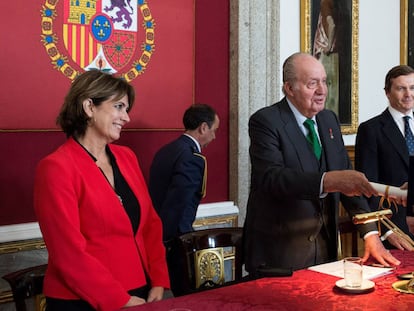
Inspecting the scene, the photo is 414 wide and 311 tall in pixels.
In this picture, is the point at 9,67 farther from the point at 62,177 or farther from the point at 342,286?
the point at 342,286

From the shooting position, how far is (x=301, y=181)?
8.60 ft

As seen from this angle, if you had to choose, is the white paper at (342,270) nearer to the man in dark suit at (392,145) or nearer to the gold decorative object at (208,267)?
the gold decorative object at (208,267)

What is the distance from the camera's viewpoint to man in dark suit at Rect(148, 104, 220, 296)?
390 centimetres

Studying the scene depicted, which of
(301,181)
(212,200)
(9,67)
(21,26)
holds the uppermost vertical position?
(21,26)

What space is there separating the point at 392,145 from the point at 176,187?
1.41m

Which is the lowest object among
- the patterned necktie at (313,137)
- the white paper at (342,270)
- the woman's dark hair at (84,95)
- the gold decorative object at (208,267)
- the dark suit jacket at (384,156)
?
the gold decorative object at (208,267)

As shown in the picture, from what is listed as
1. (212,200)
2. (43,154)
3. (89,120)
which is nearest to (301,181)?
(89,120)

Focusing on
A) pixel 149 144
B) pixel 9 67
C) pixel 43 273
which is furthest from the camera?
pixel 149 144

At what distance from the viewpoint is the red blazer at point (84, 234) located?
239 centimetres

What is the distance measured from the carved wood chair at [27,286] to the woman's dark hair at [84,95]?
25.0 inches

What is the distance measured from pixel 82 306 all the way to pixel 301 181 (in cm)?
105

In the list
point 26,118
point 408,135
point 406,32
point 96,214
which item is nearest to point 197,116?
point 26,118

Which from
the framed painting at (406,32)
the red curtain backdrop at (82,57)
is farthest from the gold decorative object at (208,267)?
the framed painting at (406,32)

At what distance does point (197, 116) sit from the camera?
4.20 m
